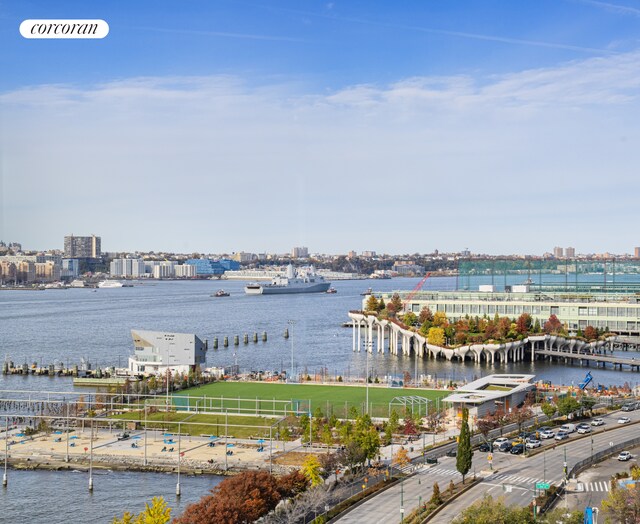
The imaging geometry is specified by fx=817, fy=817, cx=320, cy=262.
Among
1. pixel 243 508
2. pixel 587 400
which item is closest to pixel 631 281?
pixel 587 400

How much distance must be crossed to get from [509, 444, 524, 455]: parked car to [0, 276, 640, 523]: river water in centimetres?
530

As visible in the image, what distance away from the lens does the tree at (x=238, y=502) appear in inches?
392

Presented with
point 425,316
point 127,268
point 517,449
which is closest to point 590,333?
point 425,316

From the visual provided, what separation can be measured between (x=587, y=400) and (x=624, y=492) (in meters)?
8.66

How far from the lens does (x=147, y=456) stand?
15.3 m

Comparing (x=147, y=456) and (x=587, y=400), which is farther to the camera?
(x=587, y=400)

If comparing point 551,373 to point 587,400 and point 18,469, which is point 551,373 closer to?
point 587,400

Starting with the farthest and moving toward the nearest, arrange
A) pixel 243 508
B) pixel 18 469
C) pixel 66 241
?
1. pixel 66 241
2. pixel 18 469
3. pixel 243 508

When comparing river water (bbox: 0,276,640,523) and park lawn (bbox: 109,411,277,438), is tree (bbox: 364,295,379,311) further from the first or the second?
park lawn (bbox: 109,411,277,438)

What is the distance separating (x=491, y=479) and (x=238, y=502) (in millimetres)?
4596

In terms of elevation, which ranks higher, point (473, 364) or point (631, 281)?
point (631, 281)

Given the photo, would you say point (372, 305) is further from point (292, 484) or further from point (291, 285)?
point (291, 285)

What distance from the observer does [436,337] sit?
30406 mm

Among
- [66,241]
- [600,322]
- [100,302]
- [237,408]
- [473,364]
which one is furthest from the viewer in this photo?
[66,241]
